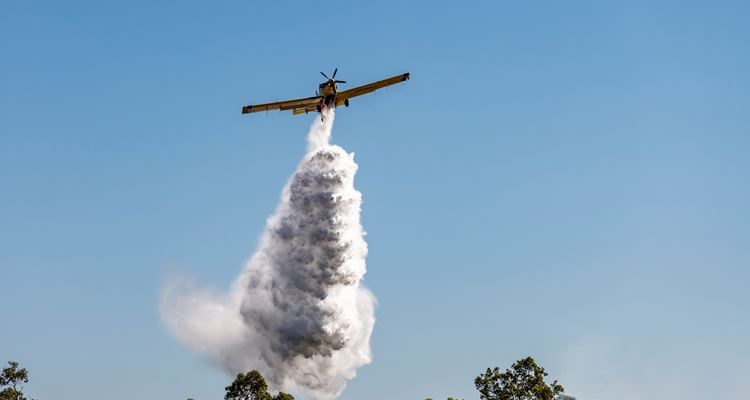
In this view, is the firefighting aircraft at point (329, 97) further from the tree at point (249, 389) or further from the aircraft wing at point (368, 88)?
the tree at point (249, 389)

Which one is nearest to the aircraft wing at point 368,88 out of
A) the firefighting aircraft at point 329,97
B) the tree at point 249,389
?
the firefighting aircraft at point 329,97

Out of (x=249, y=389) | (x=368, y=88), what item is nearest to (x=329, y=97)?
(x=368, y=88)

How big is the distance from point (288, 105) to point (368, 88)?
10529mm

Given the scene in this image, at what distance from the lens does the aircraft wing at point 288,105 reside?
130125 mm

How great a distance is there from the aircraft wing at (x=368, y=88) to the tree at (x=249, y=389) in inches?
1351

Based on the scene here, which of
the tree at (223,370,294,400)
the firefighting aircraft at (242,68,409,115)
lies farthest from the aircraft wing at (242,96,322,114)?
the tree at (223,370,294,400)

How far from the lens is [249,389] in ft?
396

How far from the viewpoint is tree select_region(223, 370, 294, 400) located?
12031 centimetres

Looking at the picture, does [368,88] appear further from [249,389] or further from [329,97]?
[249,389]

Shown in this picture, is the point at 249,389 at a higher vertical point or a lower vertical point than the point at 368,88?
lower

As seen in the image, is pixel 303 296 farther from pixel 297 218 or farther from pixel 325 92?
pixel 325 92

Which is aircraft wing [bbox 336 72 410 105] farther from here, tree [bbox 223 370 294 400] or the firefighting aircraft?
tree [bbox 223 370 294 400]

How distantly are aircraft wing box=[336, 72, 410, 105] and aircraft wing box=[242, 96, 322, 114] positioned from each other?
2.77 meters

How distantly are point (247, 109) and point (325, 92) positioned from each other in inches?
499
